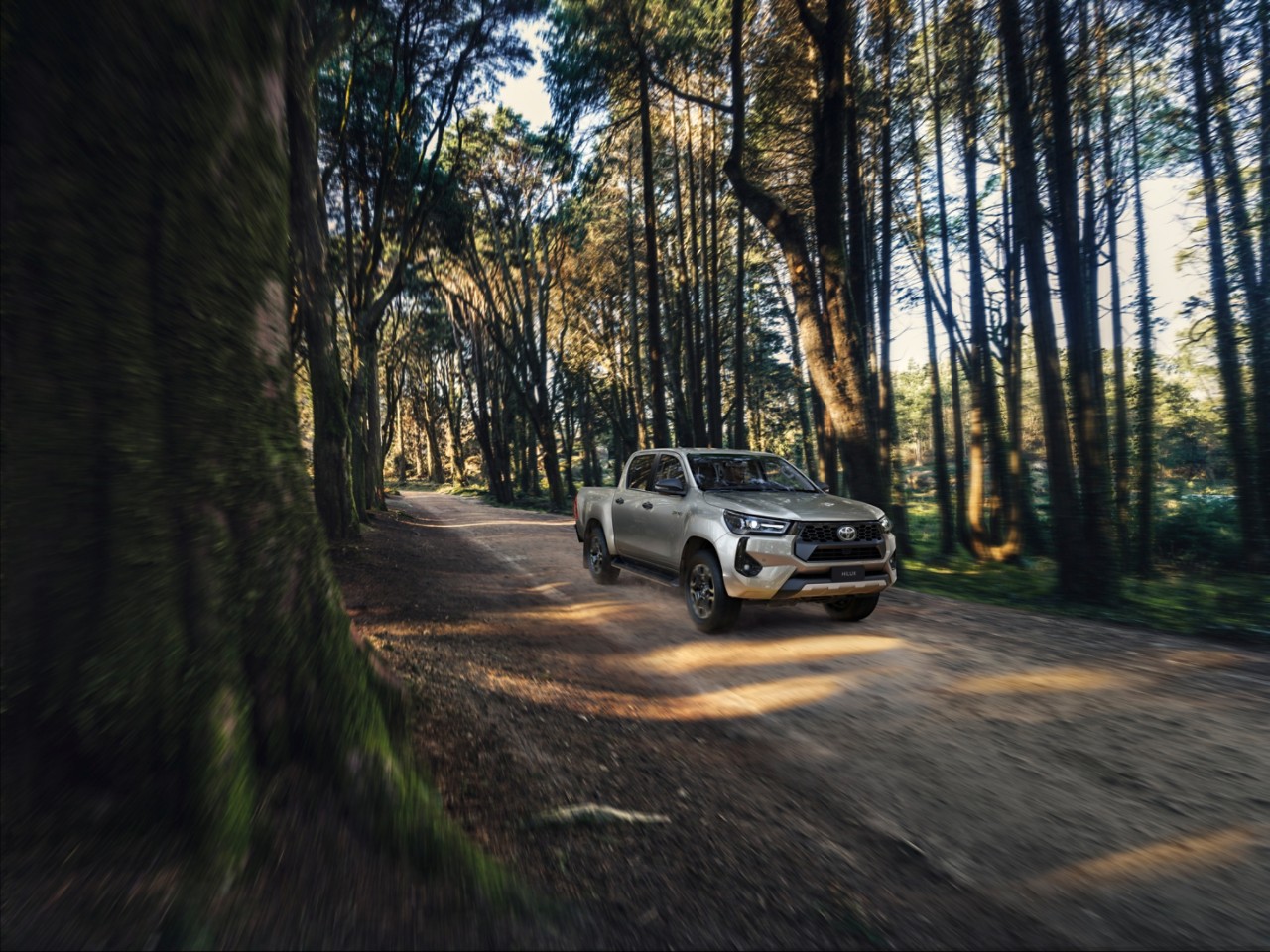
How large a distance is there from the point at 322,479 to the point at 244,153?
1103cm

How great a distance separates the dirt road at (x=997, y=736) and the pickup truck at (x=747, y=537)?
51 centimetres

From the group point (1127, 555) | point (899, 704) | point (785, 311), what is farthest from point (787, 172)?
point (899, 704)

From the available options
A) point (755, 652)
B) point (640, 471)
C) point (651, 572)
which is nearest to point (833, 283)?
point (640, 471)

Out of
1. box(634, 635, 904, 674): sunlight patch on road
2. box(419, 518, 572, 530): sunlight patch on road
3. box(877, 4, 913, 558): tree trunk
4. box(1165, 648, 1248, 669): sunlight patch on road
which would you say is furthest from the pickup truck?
box(419, 518, 572, 530): sunlight patch on road

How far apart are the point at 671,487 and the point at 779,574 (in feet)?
5.90

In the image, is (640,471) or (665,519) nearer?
(665,519)

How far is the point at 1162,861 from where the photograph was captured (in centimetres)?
287

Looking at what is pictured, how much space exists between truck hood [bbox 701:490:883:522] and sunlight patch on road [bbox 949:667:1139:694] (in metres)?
1.91

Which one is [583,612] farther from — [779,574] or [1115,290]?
[1115,290]

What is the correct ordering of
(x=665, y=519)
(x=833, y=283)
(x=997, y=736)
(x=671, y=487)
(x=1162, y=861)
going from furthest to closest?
(x=833, y=283) < (x=665, y=519) < (x=671, y=487) < (x=997, y=736) < (x=1162, y=861)

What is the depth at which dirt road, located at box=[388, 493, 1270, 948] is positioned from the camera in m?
2.75

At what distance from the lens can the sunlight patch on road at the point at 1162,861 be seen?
2.76 metres

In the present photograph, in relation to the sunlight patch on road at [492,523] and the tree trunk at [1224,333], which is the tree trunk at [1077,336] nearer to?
the tree trunk at [1224,333]

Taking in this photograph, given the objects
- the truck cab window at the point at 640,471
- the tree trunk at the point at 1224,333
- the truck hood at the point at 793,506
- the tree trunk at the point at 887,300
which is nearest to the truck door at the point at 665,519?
the truck cab window at the point at 640,471
